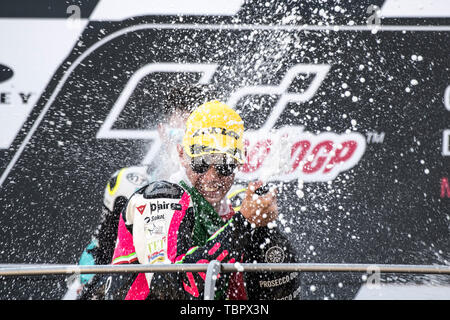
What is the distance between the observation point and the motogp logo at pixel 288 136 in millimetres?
4195

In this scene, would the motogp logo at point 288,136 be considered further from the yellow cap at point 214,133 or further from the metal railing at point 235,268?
the metal railing at point 235,268

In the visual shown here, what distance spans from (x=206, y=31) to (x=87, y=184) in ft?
4.09

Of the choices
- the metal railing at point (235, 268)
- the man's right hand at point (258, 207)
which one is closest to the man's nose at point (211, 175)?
the man's right hand at point (258, 207)

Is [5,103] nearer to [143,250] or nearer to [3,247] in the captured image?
[3,247]

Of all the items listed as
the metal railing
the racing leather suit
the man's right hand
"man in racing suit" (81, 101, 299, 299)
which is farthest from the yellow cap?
the metal railing

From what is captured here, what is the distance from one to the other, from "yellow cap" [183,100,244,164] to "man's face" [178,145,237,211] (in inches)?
1.1

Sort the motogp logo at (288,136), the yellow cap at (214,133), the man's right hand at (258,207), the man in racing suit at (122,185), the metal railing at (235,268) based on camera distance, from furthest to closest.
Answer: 1. the motogp logo at (288,136)
2. the man in racing suit at (122,185)
3. the yellow cap at (214,133)
4. the man's right hand at (258,207)
5. the metal railing at (235,268)

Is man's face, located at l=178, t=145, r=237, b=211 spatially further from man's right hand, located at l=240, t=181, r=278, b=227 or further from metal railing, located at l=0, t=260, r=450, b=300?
metal railing, located at l=0, t=260, r=450, b=300

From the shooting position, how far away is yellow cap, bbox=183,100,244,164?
209 centimetres

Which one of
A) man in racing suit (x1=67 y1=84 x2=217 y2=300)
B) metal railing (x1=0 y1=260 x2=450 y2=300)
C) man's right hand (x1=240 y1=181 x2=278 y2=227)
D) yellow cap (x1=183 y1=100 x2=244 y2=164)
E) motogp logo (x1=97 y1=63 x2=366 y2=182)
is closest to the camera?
metal railing (x1=0 y1=260 x2=450 y2=300)

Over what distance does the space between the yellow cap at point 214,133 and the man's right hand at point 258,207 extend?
29 cm

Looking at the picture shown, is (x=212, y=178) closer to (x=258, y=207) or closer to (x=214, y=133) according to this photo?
(x=214, y=133)

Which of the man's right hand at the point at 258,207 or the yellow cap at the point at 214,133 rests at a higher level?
the yellow cap at the point at 214,133
